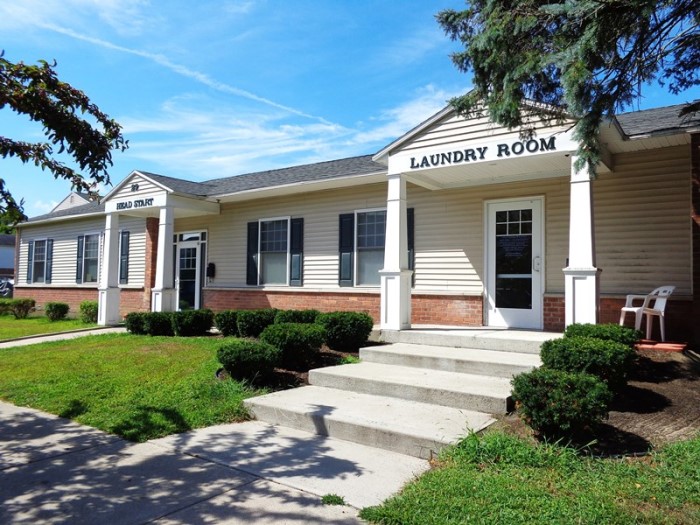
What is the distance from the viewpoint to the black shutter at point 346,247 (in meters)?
11.7

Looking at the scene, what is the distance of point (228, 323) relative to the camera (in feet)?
33.9

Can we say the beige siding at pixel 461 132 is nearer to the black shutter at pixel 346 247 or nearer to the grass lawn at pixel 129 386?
the black shutter at pixel 346 247

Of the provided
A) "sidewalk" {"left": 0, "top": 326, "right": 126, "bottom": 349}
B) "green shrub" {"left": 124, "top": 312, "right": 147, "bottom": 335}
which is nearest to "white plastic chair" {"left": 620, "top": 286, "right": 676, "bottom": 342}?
"green shrub" {"left": 124, "top": 312, "right": 147, "bottom": 335}

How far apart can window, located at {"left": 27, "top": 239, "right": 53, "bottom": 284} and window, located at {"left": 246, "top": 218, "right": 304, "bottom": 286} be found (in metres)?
11.1

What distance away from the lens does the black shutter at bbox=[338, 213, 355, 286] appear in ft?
38.5

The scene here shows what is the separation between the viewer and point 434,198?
34.9 feet

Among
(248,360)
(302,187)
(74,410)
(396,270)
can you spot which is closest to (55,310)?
(302,187)

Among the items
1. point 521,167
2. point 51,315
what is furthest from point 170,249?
point 521,167

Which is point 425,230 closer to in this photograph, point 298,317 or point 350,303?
point 350,303

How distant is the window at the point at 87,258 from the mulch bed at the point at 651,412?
56.1 ft

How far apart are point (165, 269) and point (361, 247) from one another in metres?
5.29

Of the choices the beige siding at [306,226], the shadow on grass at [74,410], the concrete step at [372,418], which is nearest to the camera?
the concrete step at [372,418]

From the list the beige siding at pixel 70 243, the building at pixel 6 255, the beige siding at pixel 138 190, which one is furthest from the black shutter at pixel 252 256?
the building at pixel 6 255

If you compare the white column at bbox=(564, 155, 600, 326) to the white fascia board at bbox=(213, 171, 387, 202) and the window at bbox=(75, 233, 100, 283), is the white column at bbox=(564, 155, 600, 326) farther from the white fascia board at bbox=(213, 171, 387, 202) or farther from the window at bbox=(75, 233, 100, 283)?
the window at bbox=(75, 233, 100, 283)
